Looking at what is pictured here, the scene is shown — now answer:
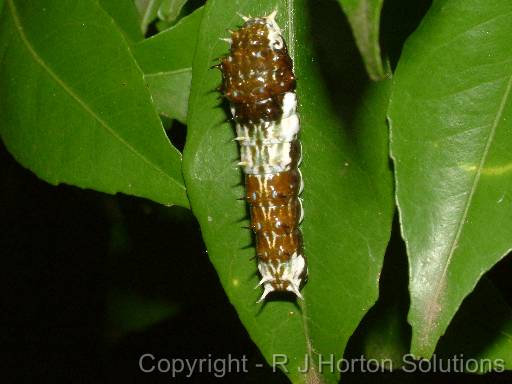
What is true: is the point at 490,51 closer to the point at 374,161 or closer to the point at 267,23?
the point at 374,161

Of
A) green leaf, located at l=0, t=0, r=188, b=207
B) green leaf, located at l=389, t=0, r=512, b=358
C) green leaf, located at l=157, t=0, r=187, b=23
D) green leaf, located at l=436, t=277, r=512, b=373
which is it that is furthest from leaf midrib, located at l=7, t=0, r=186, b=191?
green leaf, located at l=436, t=277, r=512, b=373

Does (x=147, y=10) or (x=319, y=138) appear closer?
(x=319, y=138)

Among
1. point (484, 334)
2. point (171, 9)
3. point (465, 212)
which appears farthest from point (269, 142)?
point (484, 334)

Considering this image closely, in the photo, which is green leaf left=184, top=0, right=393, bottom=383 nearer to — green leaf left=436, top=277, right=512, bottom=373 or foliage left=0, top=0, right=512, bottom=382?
foliage left=0, top=0, right=512, bottom=382

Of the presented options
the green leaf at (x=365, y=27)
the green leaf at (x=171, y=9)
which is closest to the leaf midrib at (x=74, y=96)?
the green leaf at (x=171, y=9)

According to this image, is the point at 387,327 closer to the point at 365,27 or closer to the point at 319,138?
the point at 319,138

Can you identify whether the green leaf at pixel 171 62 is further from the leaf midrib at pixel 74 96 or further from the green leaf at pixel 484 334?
the green leaf at pixel 484 334
